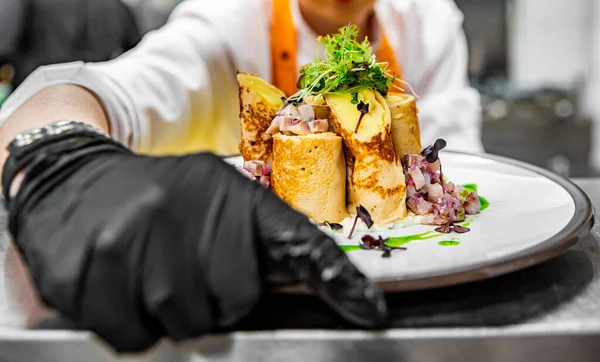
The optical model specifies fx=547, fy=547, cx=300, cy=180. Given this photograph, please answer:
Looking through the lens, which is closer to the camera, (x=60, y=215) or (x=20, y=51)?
(x=60, y=215)

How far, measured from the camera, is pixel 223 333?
58cm

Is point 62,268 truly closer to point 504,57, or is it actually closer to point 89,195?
point 89,195

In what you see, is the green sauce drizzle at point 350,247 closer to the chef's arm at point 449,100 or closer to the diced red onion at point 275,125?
the diced red onion at point 275,125

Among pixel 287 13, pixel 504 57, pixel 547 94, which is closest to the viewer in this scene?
pixel 287 13

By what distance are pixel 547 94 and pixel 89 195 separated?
437cm

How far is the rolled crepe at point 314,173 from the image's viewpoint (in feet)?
3.17

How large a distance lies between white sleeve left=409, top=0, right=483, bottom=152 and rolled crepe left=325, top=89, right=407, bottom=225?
3.50 feet

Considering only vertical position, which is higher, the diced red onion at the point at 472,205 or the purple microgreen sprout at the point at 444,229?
the purple microgreen sprout at the point at 444,229

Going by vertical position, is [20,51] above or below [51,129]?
below

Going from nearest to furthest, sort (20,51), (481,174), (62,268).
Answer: (62,268), (481,174), (20,51)

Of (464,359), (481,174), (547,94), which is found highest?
(464,359)

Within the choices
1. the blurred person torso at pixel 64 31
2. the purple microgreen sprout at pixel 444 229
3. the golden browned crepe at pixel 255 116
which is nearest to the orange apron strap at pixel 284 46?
the golden browned crepe at pixel 255 116

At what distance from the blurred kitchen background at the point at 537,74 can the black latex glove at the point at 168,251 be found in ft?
12.5

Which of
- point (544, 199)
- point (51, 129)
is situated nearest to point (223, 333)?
point (51, 129)
